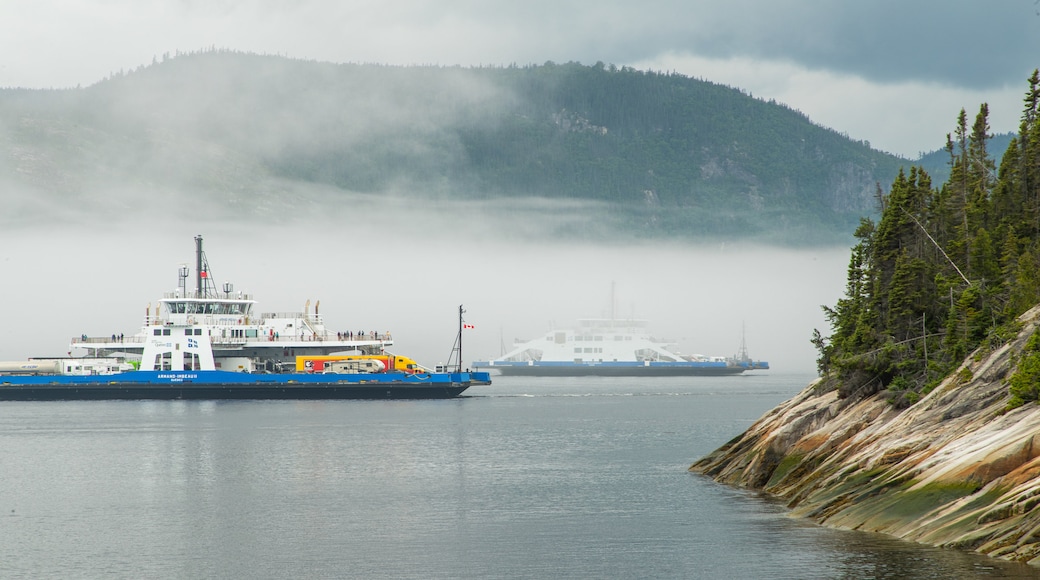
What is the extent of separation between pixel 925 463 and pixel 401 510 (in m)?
16.9

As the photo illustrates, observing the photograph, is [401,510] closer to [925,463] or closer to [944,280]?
[925,463]

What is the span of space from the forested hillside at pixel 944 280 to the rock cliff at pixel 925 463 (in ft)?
4.31

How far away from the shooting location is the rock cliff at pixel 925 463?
2556 centimetres

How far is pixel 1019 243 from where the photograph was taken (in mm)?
46688

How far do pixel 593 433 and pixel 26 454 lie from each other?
31.5m

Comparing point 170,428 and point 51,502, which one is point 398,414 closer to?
point 170,428

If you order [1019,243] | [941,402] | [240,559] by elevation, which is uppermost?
[1019,243]

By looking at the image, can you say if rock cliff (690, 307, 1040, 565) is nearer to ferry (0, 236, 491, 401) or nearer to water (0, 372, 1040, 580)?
water (0, 372, 1040, 580)

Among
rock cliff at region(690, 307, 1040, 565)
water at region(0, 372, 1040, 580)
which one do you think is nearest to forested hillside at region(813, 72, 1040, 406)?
rock cliff at region(690, 307, 1040, 565)

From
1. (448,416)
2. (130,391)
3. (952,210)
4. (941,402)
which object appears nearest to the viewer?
(941,402)

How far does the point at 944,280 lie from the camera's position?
143 ft

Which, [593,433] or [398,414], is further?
[398,414]

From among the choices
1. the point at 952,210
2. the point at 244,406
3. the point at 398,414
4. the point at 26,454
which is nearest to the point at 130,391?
the point at 244,406

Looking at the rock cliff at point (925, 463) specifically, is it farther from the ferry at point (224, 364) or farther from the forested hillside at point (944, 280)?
the ferry at point (224, 364)
